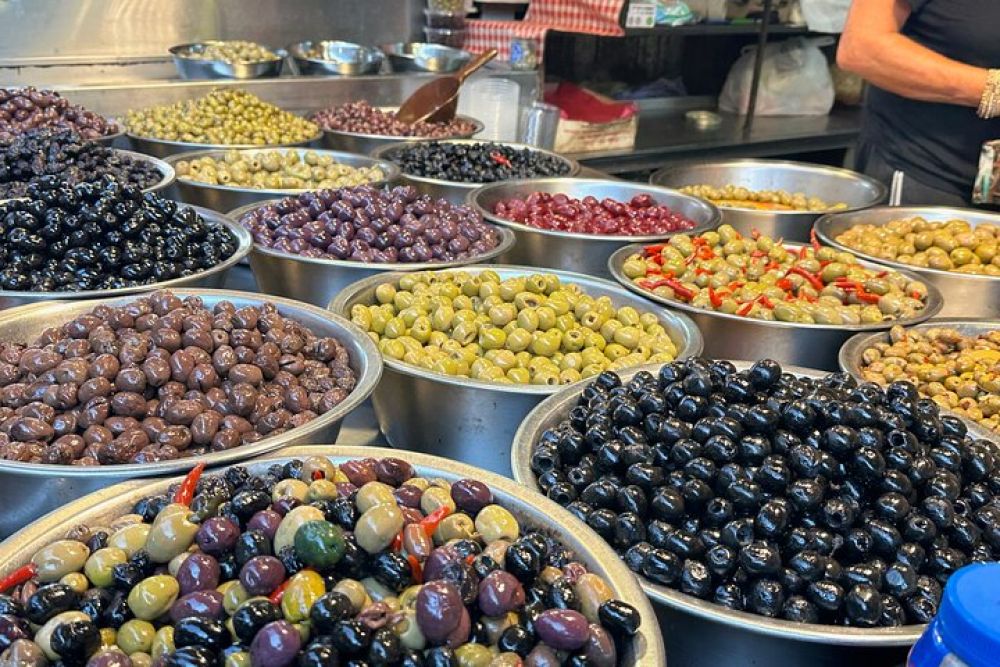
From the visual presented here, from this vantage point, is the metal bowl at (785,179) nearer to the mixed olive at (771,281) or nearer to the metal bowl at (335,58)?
the mixed olive at (771,281)

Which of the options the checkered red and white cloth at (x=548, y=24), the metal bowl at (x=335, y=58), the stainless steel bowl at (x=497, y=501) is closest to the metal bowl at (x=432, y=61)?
the metal bowl at (x=335, y=58)

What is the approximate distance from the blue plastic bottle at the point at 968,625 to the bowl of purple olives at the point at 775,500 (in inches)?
9.6

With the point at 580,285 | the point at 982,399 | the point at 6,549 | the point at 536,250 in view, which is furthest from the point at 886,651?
the point at 536,250

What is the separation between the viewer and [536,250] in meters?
2.37

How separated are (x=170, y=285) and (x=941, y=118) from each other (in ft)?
8.00

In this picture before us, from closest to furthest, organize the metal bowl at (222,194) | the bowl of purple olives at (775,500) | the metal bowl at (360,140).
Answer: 1. the bowl of purple olives at (775,500)
2. the metal bowl at (222,194)
3. the metal bowl at (360,140)

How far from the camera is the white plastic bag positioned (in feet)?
19.0

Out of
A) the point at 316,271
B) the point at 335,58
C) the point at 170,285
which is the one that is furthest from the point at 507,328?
the point at 335,58

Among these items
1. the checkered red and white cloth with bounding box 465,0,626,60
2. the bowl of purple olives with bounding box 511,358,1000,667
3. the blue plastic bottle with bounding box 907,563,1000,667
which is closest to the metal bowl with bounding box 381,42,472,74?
the checkered red and white cloth with bounding box 465,0,626,60

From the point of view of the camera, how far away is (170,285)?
1791mm

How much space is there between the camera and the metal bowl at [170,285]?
5.57ft

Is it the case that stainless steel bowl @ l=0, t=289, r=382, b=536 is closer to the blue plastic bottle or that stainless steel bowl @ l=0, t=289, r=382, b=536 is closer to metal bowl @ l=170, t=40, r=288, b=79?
the blue plastic bottle

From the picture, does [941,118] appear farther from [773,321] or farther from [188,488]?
[188,488]

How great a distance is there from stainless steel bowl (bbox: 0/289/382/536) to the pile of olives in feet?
4.91
